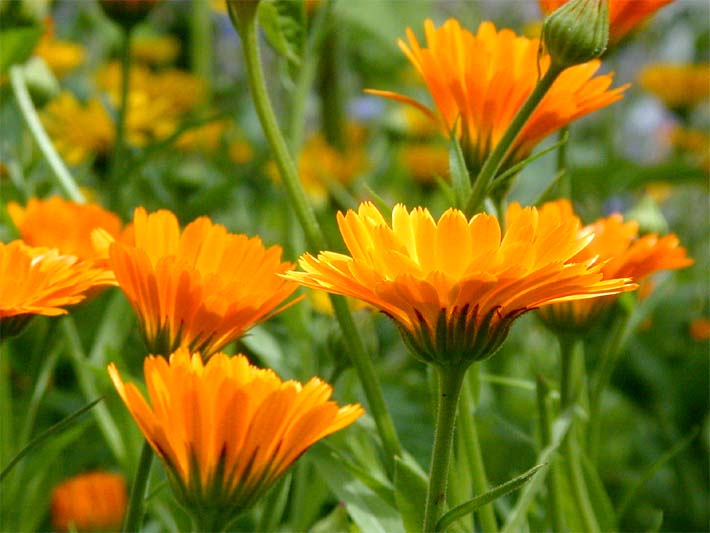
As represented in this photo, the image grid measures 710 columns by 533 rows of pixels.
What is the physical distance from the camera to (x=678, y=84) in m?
1.46

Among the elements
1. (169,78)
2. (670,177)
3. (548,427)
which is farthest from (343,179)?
(548,427)

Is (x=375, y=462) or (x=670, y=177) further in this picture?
(x=670, y=177)

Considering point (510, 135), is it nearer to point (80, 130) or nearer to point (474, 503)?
point (474, 503)

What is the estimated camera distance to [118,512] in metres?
0.60

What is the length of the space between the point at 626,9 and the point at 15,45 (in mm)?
325

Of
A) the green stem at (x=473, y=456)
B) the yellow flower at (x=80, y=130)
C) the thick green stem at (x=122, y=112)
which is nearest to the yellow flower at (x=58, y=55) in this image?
the yellow flower at (x=80, y=130)

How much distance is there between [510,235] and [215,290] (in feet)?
0.31

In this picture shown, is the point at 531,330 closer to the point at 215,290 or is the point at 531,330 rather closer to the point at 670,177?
the point at 670,177

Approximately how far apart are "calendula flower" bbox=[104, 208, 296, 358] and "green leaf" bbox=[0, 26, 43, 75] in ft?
0.95

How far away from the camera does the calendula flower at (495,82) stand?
15.0 inches

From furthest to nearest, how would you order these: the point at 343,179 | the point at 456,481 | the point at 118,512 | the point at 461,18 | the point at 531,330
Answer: the point at 461,18, the point at 343,179, the point at 531,330, the point at 118,512, the point at 456,481

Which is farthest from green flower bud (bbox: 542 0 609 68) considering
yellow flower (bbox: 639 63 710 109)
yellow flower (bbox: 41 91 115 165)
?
yellow flower (bbox: 639 63 710 109)

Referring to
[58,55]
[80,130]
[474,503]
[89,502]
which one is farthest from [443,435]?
[58,55]

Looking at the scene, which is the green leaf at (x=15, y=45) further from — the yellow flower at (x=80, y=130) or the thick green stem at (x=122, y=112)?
the yellow flower at (x=80, y=130)
